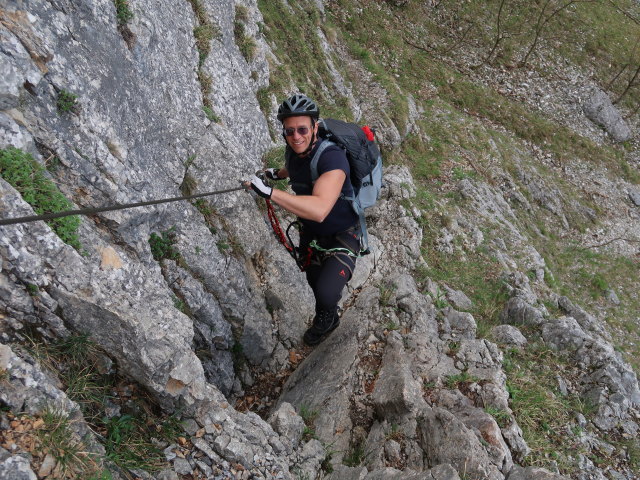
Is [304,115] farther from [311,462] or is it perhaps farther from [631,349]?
[631,349]

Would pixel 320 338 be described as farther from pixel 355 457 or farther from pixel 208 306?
pixel 355 457

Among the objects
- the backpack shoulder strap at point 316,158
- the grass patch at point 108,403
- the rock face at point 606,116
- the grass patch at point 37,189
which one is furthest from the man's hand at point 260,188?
the rock face at point 606,116

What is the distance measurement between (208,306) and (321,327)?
220cm

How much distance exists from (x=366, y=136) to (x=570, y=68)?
31.1 m

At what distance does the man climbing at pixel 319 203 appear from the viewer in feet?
18.1

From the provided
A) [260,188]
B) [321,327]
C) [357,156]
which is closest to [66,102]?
[260,188]

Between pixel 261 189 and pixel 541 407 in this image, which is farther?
pixel 541 407

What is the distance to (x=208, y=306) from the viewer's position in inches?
269

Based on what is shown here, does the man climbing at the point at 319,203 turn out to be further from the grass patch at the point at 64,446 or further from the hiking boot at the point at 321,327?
the grass patch at the point at 64,446

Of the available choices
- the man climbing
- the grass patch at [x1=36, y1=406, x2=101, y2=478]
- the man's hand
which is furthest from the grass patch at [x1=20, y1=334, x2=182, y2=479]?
the man climbing

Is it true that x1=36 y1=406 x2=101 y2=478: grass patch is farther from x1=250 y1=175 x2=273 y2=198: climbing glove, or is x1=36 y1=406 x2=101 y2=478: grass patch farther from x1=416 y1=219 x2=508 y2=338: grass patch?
x1=416 y1=219 x2=508 y2=338: grass patch

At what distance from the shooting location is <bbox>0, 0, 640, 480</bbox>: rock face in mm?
4562

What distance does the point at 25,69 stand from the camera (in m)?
4.84

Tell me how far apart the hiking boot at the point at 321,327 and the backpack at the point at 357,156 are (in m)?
1.86
